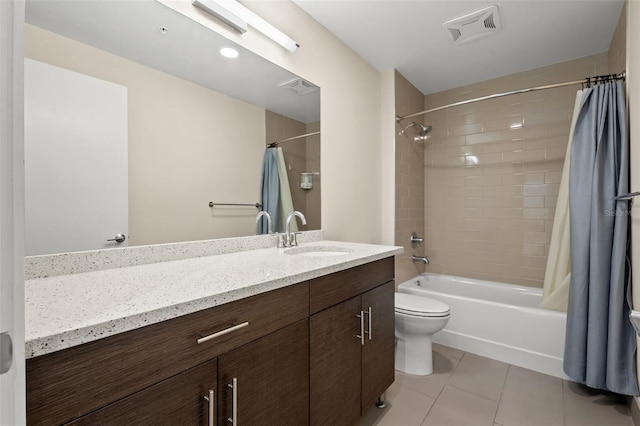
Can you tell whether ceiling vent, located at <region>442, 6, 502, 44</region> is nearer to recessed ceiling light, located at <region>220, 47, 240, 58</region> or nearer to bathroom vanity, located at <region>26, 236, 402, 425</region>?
recessed ceiling light, located at <region>220, 47, 240, 58</region>

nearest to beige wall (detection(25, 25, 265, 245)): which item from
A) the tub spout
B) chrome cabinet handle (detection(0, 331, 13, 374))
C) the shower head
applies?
chrome cabinet handle (detection(0, 331, 13, 374))

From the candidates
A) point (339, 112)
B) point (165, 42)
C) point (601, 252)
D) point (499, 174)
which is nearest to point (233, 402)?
point (165, 42)

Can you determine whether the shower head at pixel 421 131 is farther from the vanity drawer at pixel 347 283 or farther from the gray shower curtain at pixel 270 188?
the vanity drawer at pixel 347 283

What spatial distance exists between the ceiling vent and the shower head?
2.72ft

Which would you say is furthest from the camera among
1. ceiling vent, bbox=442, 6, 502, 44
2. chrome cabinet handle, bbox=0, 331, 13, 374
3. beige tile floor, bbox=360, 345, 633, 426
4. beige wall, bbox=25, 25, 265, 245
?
ceiling vent, bbox=442, 6, 502, 44

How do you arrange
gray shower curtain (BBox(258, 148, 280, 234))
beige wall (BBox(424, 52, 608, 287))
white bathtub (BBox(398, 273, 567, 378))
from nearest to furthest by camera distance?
gray shower curtain (BBox(258, 148, 280, 234)), white bathtub (BBox(398, 273, 567, 378)), beige wall (BBox(424, 52, 608, 287))

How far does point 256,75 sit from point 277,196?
681 mm

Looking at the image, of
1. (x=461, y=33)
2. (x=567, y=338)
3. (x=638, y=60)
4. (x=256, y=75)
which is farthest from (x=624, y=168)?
(x=256, y=75)

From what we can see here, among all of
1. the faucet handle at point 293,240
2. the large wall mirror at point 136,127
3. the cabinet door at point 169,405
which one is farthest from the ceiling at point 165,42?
the cabinet door at point 169,405

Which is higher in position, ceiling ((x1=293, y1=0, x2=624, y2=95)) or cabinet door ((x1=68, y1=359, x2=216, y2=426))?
ceiling ((x1=293, y1=0, x2=624, y2=95))

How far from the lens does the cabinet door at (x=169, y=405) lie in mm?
598

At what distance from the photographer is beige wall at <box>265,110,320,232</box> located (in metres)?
1.74

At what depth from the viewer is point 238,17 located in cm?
144

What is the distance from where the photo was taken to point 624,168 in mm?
1656
